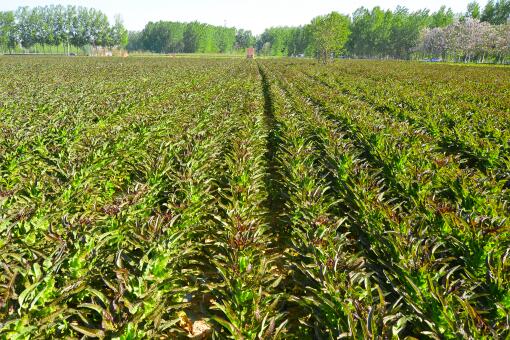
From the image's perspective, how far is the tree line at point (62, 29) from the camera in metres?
107

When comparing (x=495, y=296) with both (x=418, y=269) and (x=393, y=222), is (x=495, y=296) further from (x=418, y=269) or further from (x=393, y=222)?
(x=393, y=222)

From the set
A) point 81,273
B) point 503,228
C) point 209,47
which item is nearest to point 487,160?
point 503,228

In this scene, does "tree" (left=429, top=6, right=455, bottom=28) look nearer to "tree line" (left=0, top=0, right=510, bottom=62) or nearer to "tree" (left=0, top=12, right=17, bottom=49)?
"tree line" (left=0, top=0, right=510, bottom=62)

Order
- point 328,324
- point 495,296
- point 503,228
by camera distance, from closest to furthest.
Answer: point 328,324
point 495,296
point 503,228

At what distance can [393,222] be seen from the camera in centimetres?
397

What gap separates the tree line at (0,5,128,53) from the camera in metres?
107

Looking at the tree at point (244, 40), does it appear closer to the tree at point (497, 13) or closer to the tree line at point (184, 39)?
the tree line at point (184, 39)

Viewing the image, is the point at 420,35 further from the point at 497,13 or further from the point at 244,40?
the point at 244,40

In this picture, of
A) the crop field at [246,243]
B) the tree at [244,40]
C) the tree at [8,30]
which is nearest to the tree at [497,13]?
the crop field at [246,243]

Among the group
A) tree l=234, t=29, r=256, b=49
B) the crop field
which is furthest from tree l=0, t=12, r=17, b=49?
the crop field

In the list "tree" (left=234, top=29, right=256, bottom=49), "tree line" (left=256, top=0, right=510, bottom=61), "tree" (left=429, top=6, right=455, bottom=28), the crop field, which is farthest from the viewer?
"tree" (left=234, top=29, right=256, bottom=49)

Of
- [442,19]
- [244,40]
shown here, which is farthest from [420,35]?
[244,40]

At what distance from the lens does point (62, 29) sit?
110m

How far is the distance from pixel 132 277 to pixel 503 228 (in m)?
3.83
